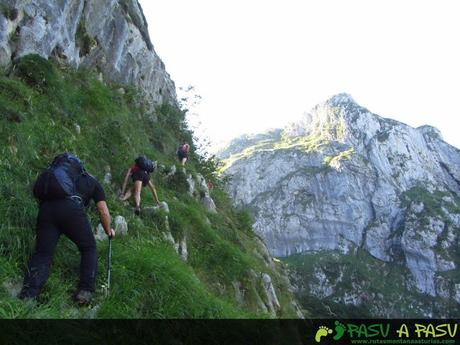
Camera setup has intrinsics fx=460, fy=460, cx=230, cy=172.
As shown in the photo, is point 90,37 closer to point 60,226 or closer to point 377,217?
point 60,226

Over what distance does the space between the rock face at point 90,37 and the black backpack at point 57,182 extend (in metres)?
7.84

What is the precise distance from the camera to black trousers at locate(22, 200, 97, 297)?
7004 mm

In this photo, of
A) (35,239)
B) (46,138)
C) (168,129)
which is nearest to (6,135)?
(46,138)

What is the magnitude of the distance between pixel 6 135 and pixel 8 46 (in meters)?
5.48

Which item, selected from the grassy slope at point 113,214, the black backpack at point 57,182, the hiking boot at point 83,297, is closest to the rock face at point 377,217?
the grassy slope at point 113,214

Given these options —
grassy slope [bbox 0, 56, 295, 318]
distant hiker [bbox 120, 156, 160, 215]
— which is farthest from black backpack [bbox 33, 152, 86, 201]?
distant hiker [bbox 120, 156, 160, 215]

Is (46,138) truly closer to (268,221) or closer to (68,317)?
(68,317)

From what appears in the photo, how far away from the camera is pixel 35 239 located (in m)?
7.78

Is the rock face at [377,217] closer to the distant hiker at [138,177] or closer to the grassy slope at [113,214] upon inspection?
the grassy slope at [113,214]
